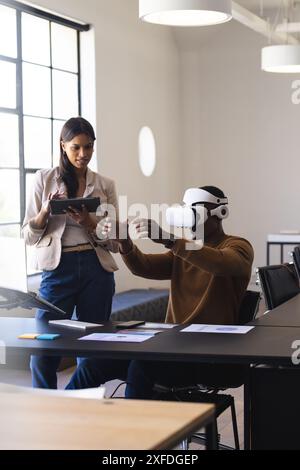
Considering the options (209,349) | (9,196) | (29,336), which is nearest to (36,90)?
(9,196)

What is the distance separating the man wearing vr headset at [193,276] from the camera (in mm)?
3398

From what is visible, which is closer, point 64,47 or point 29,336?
point 29,336

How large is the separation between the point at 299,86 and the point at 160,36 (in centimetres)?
172

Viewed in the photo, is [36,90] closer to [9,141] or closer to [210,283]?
[9,141]

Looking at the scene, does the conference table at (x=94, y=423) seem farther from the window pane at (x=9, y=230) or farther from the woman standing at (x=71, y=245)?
the window pane at (x=9, y=230)

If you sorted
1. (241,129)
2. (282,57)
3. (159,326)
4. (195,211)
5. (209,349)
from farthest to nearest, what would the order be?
1. (241,129)
2. (282,57)
3. (195,211)
4. (159,326)
5. (209,349)

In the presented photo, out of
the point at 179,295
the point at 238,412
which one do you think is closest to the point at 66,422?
the point at 179,295

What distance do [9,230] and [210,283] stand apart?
11.3ft

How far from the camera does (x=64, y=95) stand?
760cm

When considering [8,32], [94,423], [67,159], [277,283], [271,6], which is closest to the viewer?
[94,423]

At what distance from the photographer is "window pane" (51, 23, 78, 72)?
7.41 metres

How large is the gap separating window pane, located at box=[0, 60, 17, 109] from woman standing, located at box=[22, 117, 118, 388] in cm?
274

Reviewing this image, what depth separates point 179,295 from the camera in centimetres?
370

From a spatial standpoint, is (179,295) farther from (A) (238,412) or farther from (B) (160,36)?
(B) (160,36)
